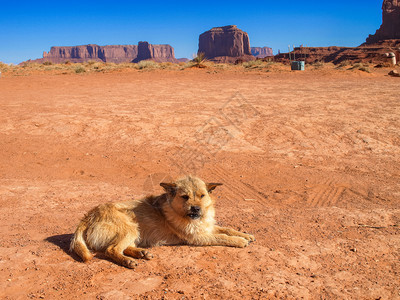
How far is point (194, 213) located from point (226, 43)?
398ft

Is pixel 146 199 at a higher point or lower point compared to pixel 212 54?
lower

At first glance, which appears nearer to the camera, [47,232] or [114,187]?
[47,232]

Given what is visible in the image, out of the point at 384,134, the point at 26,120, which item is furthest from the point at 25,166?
the point at 384,134

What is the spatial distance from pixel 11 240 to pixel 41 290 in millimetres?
1457

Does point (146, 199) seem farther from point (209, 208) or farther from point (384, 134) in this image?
point (384, 134)

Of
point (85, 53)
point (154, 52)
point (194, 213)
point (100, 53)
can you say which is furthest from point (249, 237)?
point (100, 53)

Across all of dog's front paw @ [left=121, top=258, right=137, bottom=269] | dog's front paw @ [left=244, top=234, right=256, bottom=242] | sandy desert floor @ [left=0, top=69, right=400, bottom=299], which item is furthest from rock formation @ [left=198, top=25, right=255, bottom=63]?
dog's front paw @ [left=121, top=258, right=137, bottom=269]

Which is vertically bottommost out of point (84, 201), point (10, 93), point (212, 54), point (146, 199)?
point (84, 201)

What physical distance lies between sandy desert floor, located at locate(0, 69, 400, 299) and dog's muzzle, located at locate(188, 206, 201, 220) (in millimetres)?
450

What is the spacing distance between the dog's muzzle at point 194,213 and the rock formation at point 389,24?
89.3 meters

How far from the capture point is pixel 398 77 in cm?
2328

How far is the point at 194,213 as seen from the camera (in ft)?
14.2

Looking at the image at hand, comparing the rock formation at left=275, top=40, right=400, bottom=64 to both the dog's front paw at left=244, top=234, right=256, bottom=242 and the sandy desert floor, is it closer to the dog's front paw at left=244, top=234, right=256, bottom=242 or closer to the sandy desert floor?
the sandy desert floor

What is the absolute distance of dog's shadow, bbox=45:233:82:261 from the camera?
4266 millimetres
